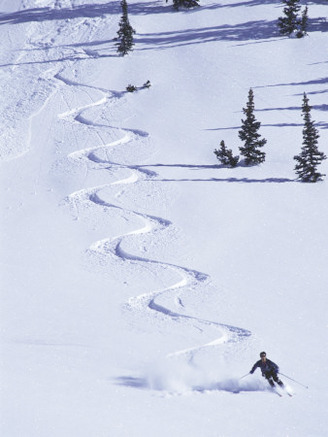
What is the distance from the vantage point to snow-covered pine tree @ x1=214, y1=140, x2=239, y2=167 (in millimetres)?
25703

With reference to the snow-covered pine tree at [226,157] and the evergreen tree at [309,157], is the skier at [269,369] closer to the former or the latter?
the evergreen tree at [309,157]

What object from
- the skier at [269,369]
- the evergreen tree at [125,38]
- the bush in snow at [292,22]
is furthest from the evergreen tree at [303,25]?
the skier at [269,369]

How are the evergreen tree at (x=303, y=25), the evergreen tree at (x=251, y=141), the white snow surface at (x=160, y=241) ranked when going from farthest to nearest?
the evergreen tree at (x=303, y=25)
the evergreen tree at (x=251, y=141)
the white snow surface at (x=160, y=241)

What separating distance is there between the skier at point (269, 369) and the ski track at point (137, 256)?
199 cm

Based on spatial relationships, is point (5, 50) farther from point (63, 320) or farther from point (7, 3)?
point (63, 320)

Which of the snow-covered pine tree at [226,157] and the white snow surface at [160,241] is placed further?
the snow-covered pine tree at [226,157]

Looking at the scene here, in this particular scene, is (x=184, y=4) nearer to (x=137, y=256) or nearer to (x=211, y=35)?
(x=211, y=35)

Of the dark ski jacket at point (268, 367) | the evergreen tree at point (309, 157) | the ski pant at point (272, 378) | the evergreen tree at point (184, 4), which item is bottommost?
Answer: the ski pant at point (272, 378)

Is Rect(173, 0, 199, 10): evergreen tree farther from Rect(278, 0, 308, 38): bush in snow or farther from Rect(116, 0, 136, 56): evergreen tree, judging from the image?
Rect(278, 0, 308, 38): bush in snow

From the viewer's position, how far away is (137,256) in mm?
19688

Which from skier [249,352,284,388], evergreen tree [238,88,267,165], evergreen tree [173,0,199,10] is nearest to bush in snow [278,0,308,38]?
evergreen tree [173,0,199,10]

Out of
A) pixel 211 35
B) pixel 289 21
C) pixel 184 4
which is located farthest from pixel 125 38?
pixel 289 21

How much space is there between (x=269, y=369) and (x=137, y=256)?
7931mm

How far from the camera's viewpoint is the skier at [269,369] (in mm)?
12648
